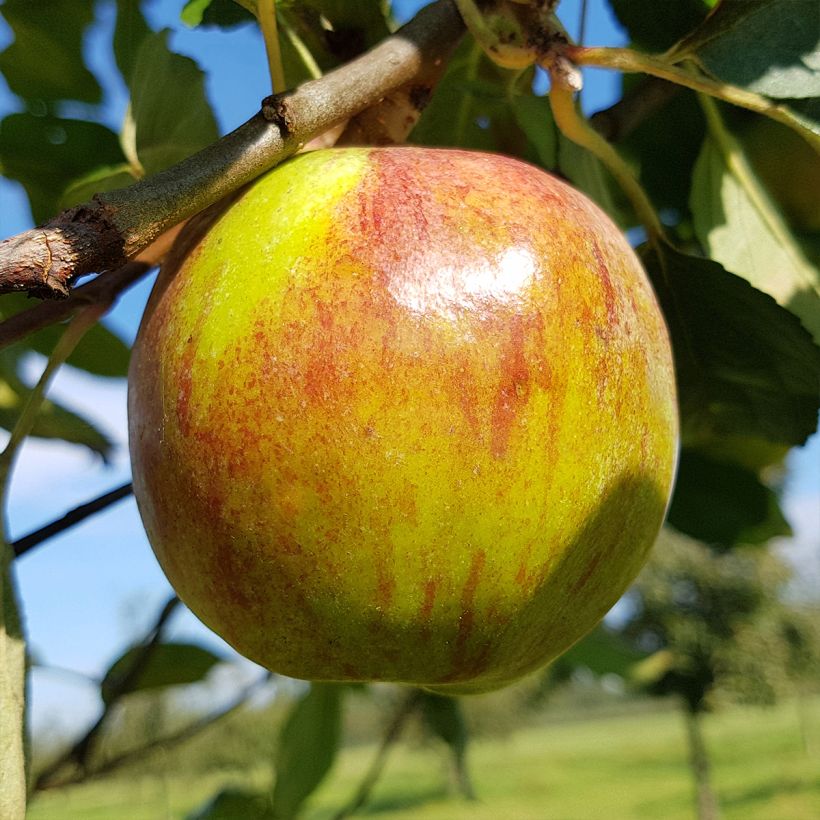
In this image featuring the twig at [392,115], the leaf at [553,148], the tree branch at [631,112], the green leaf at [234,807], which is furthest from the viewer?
the green leaf at [234,807]

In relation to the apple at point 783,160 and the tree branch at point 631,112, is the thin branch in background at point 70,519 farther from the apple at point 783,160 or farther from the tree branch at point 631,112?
the apple at point 783,160

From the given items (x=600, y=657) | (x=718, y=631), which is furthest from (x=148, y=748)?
(x=718, y=631)

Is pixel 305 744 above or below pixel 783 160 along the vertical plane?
below

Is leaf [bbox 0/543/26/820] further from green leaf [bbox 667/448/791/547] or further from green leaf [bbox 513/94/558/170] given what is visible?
green leaf [bbox 667/448/791/547]

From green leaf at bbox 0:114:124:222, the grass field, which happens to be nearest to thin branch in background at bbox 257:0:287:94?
green leaf at bbox 0:114:124:222

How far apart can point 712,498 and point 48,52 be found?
0.87 metres

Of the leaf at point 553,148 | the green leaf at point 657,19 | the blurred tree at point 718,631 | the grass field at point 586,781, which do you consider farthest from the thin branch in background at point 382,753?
the grass field at point 586,781

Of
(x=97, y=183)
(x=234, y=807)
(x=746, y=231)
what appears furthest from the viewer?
(x=234, y=807)

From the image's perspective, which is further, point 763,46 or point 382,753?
point 382,753

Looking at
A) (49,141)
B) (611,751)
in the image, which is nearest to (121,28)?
(49,141)

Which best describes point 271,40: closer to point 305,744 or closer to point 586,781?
point 305,744

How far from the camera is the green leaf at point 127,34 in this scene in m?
0.86

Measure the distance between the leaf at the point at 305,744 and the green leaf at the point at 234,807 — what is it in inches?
1.7

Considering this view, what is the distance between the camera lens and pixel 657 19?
0.76 m
